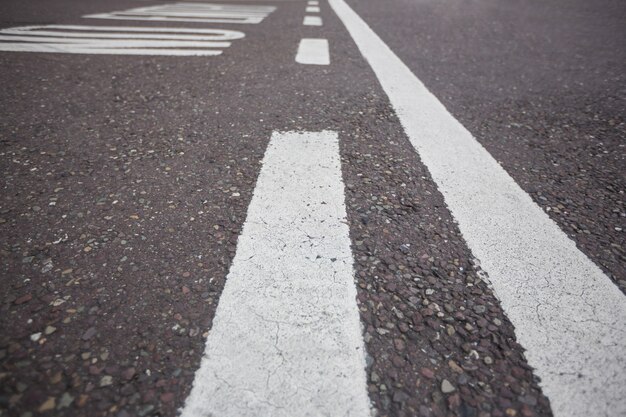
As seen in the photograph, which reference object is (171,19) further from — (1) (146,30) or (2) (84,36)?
(2) (84,36)

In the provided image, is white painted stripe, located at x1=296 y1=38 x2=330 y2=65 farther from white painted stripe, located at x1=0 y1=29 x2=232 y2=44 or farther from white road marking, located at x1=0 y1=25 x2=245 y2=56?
white painted stripe, located at x1=0 y1=29 x2=232 y2=44

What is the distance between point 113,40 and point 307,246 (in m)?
4.88

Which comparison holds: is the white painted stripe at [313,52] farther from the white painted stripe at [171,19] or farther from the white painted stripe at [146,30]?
the white painted stripe at [171,19]

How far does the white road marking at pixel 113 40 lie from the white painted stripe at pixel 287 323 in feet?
11.3

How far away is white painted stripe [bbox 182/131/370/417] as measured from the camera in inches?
37.4

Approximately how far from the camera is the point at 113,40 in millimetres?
4578

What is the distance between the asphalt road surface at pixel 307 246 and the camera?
993mm

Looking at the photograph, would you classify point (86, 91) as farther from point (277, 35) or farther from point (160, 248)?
point (277, 35)

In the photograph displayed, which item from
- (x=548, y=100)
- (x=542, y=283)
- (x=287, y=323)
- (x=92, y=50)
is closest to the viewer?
(x=287, y=323)

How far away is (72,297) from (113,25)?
6.11m

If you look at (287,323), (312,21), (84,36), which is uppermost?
(312,21)

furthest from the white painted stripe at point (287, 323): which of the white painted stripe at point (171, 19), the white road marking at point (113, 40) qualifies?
the white painted stripe at point (171, 19)

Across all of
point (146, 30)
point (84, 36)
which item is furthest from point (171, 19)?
point (84, 36)

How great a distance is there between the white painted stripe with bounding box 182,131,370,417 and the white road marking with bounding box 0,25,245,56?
344 centimetres
